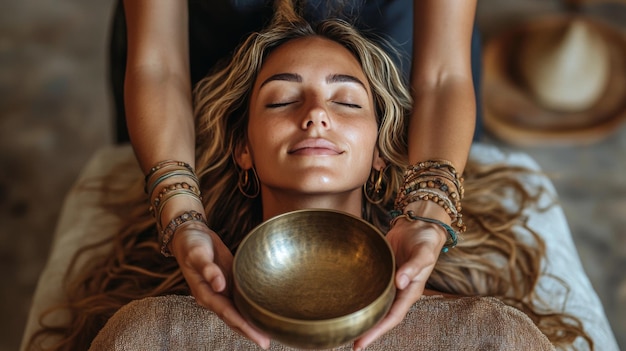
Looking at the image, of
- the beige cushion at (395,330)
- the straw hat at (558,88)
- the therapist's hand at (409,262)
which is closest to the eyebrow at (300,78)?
the therapist's hand at (409,262)

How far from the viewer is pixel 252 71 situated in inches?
43.3

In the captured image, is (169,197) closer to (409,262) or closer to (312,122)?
(312,122)

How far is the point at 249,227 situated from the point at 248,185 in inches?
2.6

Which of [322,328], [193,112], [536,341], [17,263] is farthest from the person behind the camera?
[17,263]

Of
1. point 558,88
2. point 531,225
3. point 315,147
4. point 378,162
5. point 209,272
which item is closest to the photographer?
point 209,272

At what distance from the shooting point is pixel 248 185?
3.76 ft

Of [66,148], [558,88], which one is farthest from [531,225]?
[66,148]

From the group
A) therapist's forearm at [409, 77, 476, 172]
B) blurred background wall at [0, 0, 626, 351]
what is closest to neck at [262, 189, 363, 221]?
therapist's forearm at [409, 77, 476, 172]

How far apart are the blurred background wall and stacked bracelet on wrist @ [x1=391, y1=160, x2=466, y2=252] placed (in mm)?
826

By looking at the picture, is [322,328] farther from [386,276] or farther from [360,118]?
[360,118]

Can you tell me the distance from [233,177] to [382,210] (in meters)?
0.24

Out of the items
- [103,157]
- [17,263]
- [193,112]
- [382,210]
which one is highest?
[193,112]

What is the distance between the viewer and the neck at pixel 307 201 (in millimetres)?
1014

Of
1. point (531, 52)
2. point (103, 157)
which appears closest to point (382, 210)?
point (103, 157)
